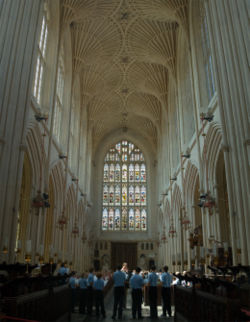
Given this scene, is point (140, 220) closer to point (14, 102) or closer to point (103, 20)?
point (103, 20)

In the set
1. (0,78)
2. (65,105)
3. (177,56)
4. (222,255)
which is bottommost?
(222,255)

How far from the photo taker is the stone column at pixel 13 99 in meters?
11.2

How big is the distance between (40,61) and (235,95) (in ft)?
36.1

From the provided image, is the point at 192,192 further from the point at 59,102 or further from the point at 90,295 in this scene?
the point at 90,295

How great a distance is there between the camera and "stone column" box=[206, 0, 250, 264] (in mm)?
10828

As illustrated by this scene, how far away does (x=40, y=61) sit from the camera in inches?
688

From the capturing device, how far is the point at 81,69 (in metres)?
26.0

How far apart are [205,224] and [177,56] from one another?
515 inches

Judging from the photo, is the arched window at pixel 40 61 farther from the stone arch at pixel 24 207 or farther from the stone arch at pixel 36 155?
the stone arch at pixel 24 207

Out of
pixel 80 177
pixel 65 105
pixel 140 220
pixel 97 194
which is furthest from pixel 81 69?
pixel 140 220

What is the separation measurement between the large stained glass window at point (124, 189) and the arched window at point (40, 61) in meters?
20.3

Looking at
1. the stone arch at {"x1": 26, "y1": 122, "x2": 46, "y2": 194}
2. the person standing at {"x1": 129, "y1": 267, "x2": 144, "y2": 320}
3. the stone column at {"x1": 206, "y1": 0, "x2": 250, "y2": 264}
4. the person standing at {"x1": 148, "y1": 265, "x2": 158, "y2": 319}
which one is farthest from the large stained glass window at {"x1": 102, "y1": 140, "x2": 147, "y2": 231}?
the person standing at {"x1": 129, "y1": 267, "x2": 144, "y2": 320}

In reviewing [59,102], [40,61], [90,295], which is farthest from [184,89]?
[90,295]

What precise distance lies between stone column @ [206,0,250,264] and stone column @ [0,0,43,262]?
25.7ft
